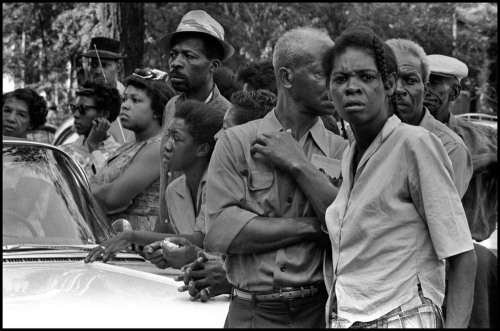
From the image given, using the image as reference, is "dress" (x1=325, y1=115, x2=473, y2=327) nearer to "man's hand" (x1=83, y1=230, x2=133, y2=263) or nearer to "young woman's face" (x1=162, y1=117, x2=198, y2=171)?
"young woman's face" (x1=162, y1=117, x2=198, y2=171)

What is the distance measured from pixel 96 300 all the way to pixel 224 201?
89cm

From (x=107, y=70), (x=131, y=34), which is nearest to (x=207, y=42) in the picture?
(x=107, y=70)

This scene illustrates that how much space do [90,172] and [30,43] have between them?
1161 centimetres

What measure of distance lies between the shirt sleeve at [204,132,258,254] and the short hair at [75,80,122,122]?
433 centimetres

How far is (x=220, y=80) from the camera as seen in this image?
7.38 metres

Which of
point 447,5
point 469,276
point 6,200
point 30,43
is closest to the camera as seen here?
point 469,276

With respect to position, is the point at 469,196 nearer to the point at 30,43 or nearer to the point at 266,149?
the point at 266,149

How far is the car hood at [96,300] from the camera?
399 centimetres

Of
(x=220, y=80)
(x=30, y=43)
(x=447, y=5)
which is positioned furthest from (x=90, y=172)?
(x=447, y=5)

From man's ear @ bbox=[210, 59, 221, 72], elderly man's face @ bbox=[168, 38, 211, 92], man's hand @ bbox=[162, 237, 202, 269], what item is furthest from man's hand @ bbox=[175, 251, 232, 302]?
man's ear @ bbox=[210, 59, 221, 72]

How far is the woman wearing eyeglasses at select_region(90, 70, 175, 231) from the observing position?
6.22 metres

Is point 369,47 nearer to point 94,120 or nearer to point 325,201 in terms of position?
point 325,201

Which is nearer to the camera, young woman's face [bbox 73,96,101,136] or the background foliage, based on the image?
young woman's face [bbox 73,96,101,136]

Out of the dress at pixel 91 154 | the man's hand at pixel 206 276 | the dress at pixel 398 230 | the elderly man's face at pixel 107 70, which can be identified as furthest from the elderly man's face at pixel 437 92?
the elderly man's face at pixel 107 70
